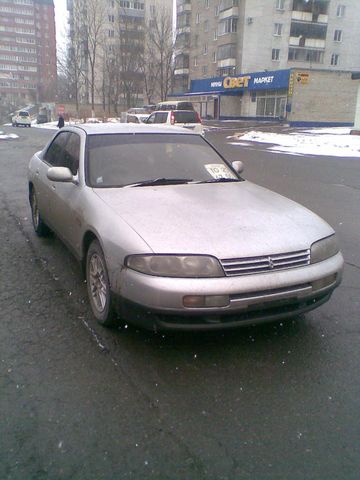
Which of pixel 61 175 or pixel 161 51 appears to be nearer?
pixel 61 175

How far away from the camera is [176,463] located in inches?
78.6

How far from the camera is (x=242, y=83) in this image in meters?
47.2

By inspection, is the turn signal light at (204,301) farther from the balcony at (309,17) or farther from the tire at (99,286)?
the balcony at (309,17)

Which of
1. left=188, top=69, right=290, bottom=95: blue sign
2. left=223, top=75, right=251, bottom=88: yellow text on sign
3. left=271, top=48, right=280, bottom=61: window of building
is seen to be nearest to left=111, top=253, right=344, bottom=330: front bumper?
left=188, top=69, right=290, bottom=95: blue sign

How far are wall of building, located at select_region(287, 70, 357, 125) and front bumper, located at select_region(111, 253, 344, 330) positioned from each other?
42500mm

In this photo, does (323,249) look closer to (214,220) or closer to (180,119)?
(214,220)

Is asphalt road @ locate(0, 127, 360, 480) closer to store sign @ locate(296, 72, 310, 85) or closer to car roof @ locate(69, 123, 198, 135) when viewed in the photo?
car roof @ locate(69, 123, 198, 135)

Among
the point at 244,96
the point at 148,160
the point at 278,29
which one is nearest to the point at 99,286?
the point at 148,160

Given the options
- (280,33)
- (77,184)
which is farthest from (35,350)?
(280,33)

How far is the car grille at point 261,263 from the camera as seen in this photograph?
2.64 m

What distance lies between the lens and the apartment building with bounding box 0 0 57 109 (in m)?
126

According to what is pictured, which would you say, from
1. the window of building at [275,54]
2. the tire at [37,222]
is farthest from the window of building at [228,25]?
the tire at [37,222]

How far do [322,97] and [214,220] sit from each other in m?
44.5

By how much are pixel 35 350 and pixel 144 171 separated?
6.13ft
